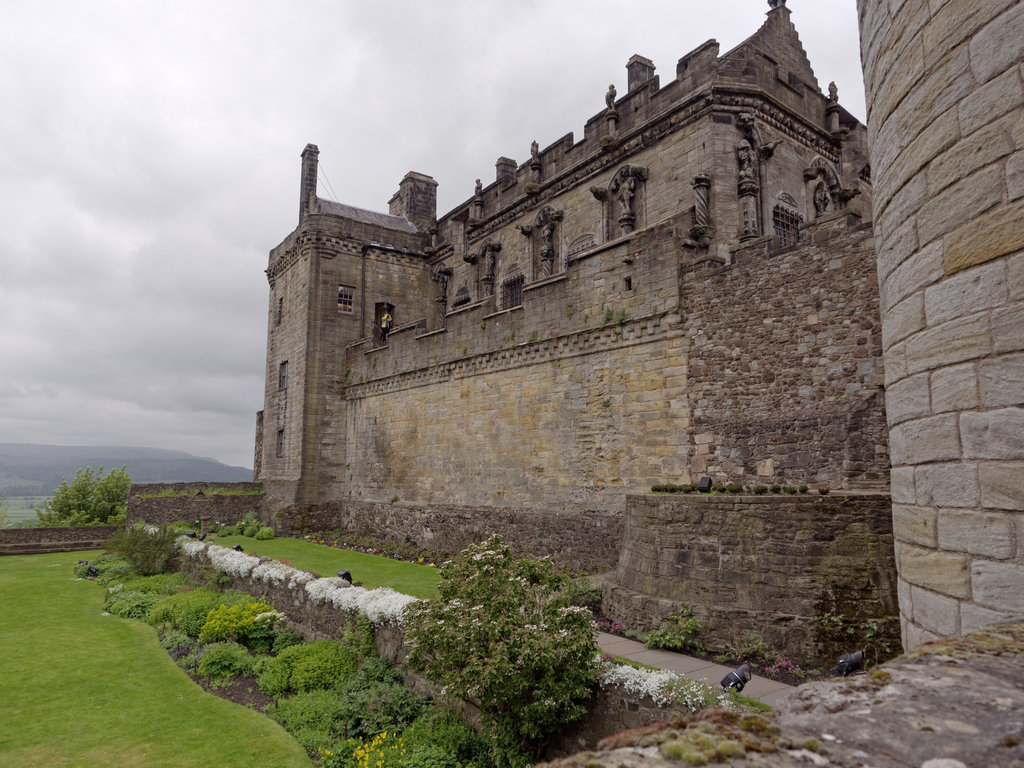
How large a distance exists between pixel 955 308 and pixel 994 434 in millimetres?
767

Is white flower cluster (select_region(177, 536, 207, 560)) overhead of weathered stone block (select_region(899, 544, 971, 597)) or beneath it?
beneath

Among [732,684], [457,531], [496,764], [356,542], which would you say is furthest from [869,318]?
[356,542]

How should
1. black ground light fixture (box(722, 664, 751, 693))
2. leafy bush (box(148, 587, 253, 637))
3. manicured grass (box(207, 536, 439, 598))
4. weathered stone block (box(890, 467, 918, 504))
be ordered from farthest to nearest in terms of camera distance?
manicured grass (box(207, 536, 439, 598)) → leafy bush (box(148, 587, 253, 637)) → black ground light fixture (box(722, 664, 751, 693)) → weathered stone block (box(890, 467, 918, 504))

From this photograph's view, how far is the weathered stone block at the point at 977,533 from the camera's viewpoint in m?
3.34

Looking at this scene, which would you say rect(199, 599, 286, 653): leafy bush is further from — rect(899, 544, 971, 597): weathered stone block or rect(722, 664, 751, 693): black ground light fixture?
rect(899, 544, 971, 597): weathered stone block

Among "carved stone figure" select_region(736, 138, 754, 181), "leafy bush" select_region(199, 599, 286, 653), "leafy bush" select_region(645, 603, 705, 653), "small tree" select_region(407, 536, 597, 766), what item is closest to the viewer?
"small tree" select_region(407, 536, 597, 766)

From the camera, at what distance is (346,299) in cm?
2750

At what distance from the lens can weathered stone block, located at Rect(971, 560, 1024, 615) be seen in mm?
3266

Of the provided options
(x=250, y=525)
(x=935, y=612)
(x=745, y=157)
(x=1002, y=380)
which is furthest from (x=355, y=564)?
(x=1002, y=380)

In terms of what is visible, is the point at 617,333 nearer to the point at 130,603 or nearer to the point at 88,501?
the point at 130,603

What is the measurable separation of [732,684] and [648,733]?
4.88 m

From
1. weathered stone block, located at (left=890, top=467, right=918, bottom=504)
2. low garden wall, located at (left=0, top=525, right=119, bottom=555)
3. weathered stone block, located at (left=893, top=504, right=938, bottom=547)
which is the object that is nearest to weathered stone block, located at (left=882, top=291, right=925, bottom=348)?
weathered stone block, located at (left=890, top=467, right=918, bottom=504)

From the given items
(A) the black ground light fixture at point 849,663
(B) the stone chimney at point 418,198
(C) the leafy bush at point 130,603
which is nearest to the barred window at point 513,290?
(B) the stone chimney at point 418,198

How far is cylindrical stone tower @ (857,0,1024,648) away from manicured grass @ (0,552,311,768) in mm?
Answer: 7665
